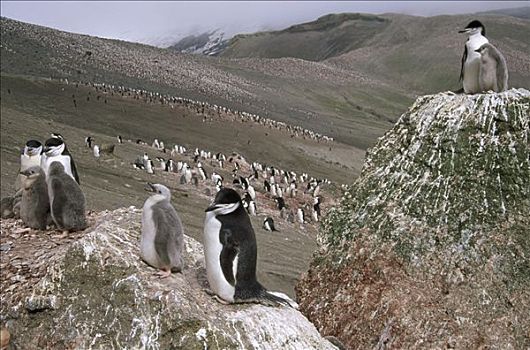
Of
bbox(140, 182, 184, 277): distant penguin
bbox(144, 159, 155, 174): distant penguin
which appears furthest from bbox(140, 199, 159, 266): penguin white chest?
bbox(144, 159, 155, 174): distant penguin

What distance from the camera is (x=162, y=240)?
21.5ft

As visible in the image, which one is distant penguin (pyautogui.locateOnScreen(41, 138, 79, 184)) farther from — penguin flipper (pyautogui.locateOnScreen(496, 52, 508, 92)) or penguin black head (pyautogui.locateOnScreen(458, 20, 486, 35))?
penguin flipper (pyautogui.locateOnScreen(496, 52, 508, 92))

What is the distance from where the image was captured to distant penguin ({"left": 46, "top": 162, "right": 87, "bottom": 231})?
25.7 ft

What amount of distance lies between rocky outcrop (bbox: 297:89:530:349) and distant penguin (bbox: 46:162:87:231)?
329cm

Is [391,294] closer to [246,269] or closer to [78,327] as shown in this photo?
[246,269]

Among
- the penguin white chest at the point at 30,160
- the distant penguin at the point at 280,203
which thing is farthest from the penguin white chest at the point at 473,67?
the distant penguin at the point at 280,203

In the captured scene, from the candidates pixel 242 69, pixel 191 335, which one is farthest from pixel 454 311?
pixel 242 69

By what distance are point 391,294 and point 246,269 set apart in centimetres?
230

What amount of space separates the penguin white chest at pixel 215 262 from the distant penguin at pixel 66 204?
82.7 inches

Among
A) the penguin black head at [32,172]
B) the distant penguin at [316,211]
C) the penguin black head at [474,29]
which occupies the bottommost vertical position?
the distant penguin at [316,211]

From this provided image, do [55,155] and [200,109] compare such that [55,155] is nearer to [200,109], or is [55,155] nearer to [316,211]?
[316,211]

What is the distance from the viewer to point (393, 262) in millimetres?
8117

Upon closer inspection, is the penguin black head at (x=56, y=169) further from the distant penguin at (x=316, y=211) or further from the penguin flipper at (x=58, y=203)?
the distant penguin at (x=316, y=211)

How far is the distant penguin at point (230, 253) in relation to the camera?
650 centimetres
